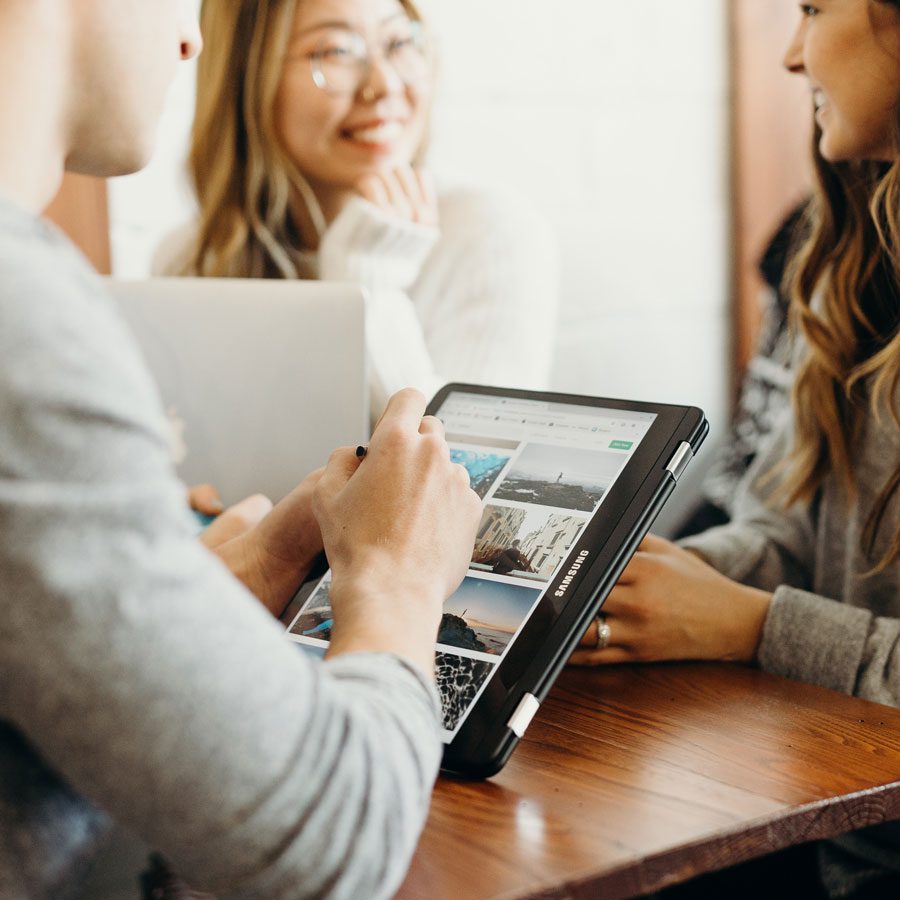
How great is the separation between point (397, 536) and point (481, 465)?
0.19 m

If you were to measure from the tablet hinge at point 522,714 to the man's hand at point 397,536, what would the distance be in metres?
0.08

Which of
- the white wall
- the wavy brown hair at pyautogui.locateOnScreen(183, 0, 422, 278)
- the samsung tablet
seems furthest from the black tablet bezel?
the white wall

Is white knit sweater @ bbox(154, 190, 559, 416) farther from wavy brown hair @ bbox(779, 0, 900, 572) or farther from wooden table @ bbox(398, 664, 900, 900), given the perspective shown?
wooden table @ bbox(398, 664, 900, 900)

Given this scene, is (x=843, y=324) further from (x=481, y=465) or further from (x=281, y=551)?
(x=281, y=551)

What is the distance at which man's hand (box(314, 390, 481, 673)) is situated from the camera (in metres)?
0.54

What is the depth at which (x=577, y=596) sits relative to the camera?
655mm

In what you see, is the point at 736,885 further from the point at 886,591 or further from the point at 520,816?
the point at 520,816

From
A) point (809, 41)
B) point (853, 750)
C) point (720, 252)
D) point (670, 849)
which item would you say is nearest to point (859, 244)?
point (809, 41)

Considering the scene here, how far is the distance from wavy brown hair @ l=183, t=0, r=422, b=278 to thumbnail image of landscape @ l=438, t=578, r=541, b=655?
1.01 meters

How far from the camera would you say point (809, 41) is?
102 cm

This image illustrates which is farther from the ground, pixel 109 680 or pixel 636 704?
pixel 109 680

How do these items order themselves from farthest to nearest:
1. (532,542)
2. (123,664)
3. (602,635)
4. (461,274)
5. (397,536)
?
(461,274), (602,635), (532,542), (397,536), (123,664)

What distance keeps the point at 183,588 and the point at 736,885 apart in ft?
2.68

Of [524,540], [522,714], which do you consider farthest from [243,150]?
[522,714]
